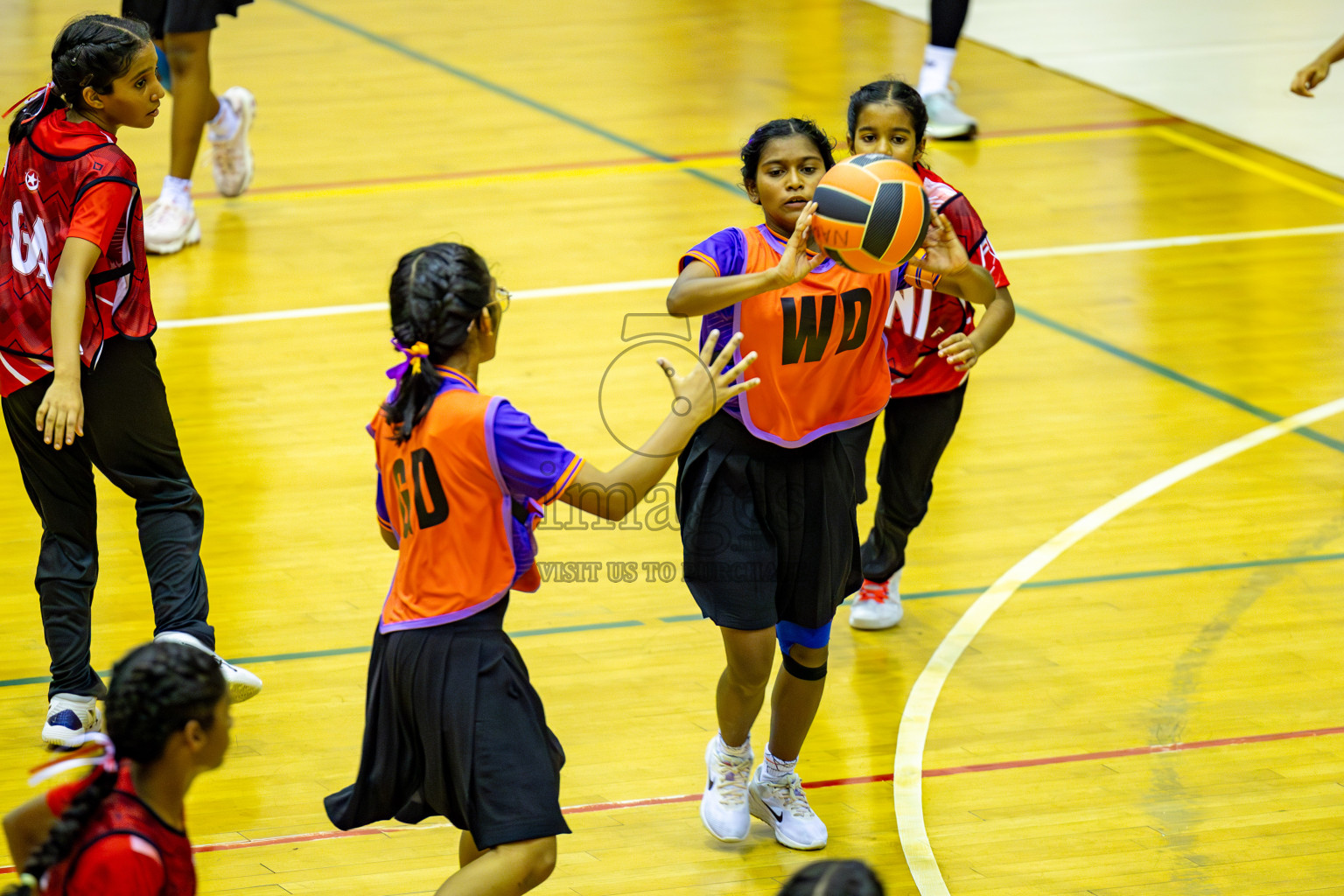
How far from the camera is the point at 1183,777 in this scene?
4.05 metres

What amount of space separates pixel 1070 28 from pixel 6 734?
954 centimetres

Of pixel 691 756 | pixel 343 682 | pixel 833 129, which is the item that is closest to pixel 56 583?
pixel 343 682

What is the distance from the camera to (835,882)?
6.85 feet

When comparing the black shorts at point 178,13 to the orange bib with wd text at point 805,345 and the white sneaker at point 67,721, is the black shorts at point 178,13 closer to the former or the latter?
the white sneaker at point 67,721

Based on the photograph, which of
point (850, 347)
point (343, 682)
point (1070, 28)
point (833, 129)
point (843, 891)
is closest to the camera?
point (843, 891)

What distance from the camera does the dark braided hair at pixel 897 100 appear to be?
14.0 ft

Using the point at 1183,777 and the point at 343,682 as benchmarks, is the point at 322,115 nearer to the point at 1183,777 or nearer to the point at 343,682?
the point at 343,682

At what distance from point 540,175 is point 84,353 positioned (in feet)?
15.9

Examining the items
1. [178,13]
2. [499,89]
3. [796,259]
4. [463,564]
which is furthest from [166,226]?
[463,564]

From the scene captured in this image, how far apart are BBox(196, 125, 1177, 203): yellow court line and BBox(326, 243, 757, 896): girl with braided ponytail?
5.56 m

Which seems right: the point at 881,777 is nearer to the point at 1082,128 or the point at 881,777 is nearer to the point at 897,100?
the point at 897,100

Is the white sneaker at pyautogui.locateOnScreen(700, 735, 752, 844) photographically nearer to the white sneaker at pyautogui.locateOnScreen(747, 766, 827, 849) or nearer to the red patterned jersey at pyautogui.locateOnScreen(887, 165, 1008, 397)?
the white sneaker at pyautogui.locateOnScreen(747, 766, 827, 849)

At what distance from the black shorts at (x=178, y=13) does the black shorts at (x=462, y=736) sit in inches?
205

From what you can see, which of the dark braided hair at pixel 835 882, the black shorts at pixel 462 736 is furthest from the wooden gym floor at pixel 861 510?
the dark braided hair at pixel 835 882
